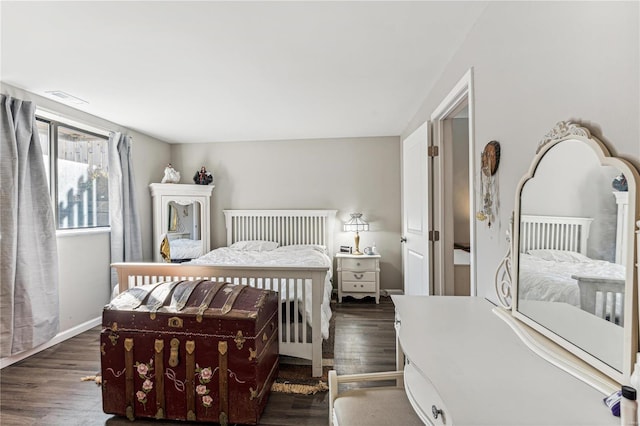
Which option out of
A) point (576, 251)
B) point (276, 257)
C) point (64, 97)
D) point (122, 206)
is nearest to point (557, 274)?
point (576, 251)

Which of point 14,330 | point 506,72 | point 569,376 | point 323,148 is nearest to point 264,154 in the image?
point 323,148

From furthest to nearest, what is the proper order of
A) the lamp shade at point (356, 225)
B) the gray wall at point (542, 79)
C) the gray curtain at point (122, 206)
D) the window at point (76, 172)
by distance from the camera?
the lamp shade at point (356, 225) < the gray curtain at point (122, 206) < the window at point (76, 172) < the gray wall at point (542, 79)

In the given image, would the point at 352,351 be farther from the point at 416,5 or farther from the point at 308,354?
the point at 416,5

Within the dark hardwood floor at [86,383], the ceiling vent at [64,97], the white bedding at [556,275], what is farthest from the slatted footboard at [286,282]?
the ceiling vent at [64,97]

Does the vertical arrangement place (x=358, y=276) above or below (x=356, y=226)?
below

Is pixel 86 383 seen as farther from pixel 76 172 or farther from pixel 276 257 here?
pixel 76 172

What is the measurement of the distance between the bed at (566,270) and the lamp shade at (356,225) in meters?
2.99

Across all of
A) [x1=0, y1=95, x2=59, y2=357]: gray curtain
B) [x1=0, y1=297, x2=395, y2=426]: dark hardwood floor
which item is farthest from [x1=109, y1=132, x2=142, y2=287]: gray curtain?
[x1=0, y1=297, x2=395, y2=426]: dark hardwood floor

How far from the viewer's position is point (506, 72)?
4.55 ft

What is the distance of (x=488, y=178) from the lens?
1.58 meters

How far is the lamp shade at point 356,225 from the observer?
4172mm

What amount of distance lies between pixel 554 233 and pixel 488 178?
656 millimetres

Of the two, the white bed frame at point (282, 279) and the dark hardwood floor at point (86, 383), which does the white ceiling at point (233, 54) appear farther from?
the dark hardwood floor at point (86, 383)

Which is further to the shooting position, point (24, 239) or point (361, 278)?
point (361, 278)
